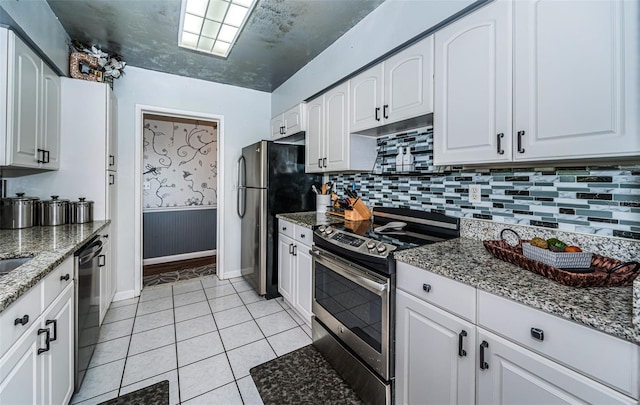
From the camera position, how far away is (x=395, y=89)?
175 cm

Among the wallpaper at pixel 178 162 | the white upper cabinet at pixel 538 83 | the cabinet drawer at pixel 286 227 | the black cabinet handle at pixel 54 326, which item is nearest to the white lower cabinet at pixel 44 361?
the black cabinet handle at pixel 54 326

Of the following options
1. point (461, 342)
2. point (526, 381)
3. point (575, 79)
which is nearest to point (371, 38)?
point (575, 79)

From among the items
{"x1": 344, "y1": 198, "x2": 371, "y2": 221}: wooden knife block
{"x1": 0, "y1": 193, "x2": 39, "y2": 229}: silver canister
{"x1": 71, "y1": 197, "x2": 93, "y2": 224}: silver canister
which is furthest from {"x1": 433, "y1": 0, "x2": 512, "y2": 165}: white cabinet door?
{"x1": 0, "y1": 193, "x2": 39, "y2": 229}: silver canister

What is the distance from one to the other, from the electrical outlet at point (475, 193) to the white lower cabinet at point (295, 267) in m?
1.19

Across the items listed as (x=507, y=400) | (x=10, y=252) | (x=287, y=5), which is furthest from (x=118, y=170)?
(x=507, y=400)

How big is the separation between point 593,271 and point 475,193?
718 mm

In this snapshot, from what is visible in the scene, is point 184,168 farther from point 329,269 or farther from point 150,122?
point 329,269

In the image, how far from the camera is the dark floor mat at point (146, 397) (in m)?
1.53

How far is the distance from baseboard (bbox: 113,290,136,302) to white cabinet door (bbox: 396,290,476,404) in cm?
295

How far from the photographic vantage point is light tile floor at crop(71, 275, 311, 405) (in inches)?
64.7

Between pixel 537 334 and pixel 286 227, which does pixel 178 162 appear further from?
pixel 537 334

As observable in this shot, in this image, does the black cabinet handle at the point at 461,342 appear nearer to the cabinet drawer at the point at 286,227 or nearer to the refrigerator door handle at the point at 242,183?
the cabinet drawer at the point at 286,227

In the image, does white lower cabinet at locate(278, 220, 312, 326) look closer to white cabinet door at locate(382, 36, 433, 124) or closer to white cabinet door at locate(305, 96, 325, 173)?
white cabinet door at locate(305, 96, 325, 173)

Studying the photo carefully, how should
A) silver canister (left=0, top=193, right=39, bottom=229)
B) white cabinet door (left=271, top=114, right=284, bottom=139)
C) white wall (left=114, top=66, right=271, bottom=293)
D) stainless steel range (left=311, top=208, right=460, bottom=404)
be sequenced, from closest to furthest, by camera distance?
stainless steel range (left=311, top=208, right=460, bottom=404)
silver canister (left=0, top=193, right=39, bottom=229)
white wall (left=114, top=66, right=271, bottom=293)
white cabinet door (left=271, top=114, right=284, bottom=139)
